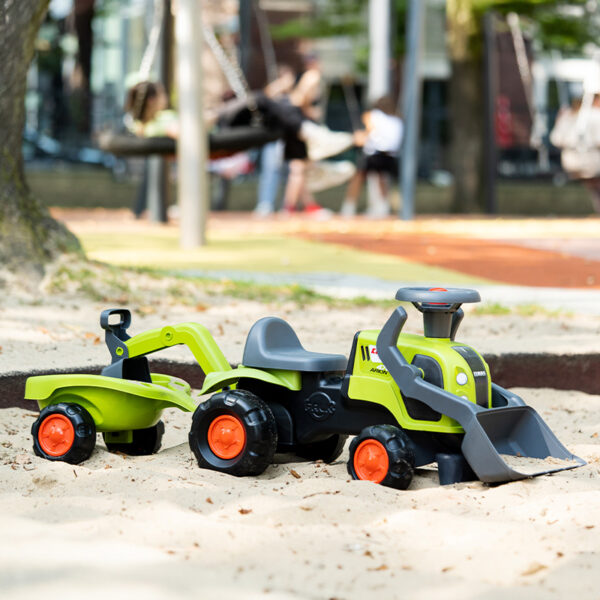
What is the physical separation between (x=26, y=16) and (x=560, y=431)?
3839mm

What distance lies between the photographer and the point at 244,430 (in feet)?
11.8

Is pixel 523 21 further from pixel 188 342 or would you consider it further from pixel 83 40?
pixel 188 342

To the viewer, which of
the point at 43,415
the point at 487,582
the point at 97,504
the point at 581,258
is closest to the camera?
the point at 487,582

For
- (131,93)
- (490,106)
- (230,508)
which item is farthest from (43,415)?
(490,106)

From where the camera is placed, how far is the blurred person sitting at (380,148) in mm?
17109

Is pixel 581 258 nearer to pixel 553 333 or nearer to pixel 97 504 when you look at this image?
pixel 553 333

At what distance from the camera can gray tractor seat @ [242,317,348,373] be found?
145 inches

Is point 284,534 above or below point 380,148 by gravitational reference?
below

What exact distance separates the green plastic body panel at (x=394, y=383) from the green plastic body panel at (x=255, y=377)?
0.20m

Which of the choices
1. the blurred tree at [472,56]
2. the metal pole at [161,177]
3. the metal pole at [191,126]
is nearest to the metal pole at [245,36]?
the blurred tree at [472,56]

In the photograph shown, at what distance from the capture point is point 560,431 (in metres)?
4.41

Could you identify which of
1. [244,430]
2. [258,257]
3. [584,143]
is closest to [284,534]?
[244,430]

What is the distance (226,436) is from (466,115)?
16.5 m

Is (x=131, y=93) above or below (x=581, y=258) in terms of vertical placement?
above
